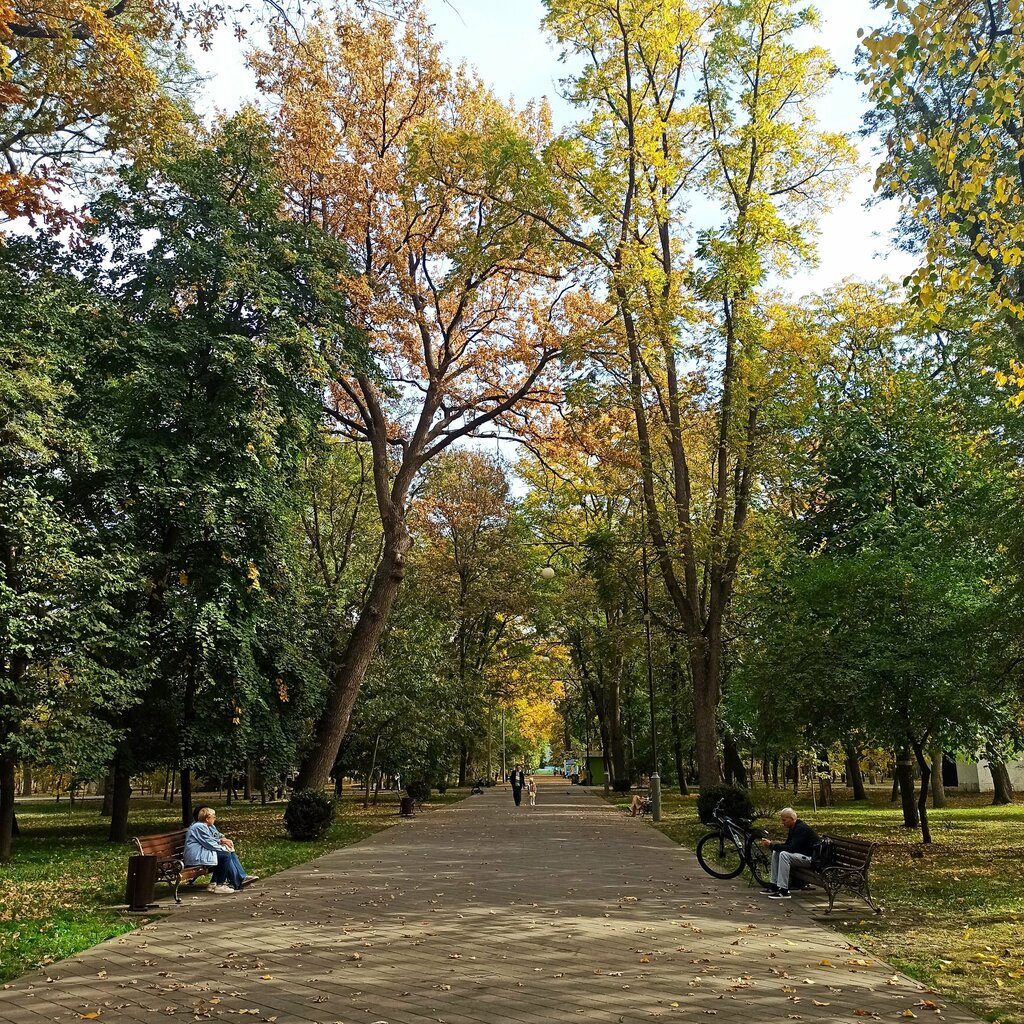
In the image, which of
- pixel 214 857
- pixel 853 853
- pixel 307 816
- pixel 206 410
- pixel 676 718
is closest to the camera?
pixel 853 853

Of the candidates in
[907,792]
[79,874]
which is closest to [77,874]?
[79,874]

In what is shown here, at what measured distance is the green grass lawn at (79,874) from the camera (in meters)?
8.35

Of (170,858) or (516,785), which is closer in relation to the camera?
(170,858)

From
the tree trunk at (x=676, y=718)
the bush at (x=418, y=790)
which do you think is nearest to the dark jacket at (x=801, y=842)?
the bush at (x=418, y=790)

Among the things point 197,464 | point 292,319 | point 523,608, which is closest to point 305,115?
point 292,319

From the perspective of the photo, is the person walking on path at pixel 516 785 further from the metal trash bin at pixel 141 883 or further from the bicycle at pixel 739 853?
the metal trash bin at pixel 141 883

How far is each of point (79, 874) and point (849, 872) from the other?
1114 centimetres

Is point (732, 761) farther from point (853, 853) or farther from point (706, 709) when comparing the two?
point (853, 853)

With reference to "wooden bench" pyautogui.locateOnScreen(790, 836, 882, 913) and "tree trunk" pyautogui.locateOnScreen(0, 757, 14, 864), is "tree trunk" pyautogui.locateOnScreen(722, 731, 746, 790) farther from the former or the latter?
"tree trunk" pyautogui.locateOnScreen(0, 757, 14, 864)

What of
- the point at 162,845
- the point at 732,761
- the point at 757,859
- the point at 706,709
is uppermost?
the point at 706,709

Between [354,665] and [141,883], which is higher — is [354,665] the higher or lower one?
the higher one

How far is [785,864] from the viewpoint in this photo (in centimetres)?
1134

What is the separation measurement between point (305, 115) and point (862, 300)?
18785 millimetres

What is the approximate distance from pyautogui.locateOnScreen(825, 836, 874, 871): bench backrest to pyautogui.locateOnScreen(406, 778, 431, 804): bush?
24.4 meters
